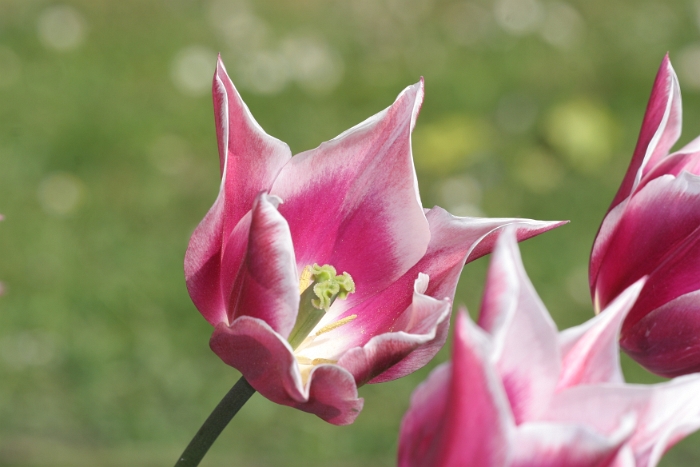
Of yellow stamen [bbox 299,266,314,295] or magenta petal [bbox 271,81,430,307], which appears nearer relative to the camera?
magenta petal [bbox 271,81,430,307]

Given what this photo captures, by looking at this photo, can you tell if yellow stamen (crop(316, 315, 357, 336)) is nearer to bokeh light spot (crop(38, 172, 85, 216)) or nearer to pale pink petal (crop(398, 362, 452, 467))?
pale pink petal (crop(398, 362, 452, 467))

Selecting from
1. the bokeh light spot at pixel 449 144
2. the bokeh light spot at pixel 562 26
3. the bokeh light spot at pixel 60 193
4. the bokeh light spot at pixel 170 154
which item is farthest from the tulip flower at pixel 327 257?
the bokeh light spot at pixel 562 26

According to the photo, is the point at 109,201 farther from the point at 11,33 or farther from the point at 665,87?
the point at 665,87

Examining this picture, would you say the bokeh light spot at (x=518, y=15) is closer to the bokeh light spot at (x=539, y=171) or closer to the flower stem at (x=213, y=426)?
the bokeh light spot at (x=539, y=171)

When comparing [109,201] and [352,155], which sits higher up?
[352,155]

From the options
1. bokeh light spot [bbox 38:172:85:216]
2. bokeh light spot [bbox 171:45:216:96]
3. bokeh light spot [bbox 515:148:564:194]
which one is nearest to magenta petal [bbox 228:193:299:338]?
bokeh light spot [bbox 38:172:85:216]

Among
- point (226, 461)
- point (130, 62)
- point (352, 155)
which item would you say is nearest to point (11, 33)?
point (130, 62)
